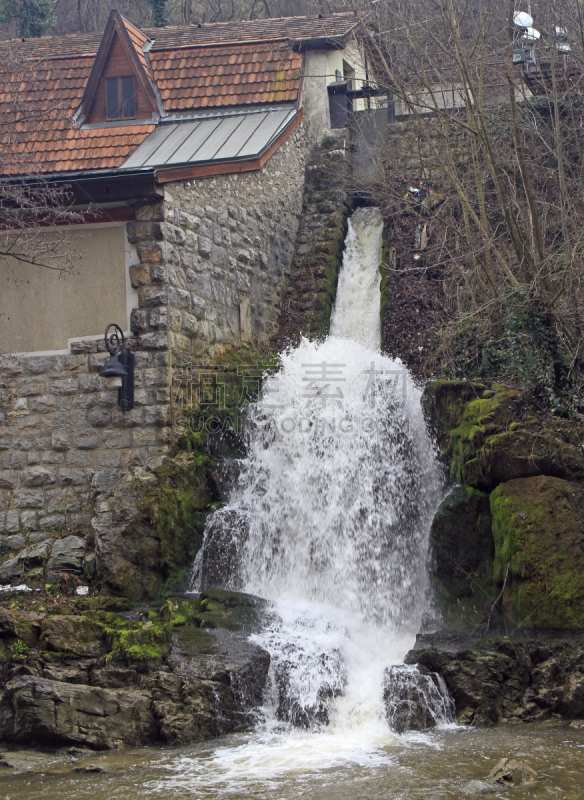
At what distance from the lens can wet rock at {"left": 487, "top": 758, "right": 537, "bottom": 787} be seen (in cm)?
505

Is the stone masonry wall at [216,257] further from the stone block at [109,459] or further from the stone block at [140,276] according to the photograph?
the stone block at [109,459]

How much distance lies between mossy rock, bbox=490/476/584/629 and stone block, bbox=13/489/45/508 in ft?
17.4

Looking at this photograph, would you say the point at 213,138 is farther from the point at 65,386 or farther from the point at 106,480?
the point at 106,480

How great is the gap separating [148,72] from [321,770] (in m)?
11.8

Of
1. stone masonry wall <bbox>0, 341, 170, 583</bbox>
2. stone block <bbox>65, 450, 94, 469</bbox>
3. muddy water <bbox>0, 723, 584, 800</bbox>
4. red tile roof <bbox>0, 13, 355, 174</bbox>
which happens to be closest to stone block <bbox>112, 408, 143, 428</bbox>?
stone masonry wall <bbox>0, 341, 170, 583</bbox>

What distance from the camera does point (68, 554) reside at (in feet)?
29.7

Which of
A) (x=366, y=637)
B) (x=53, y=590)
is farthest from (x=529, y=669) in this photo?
(x=53, y=590)

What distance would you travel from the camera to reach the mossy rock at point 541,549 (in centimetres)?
736

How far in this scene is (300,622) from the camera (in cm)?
800

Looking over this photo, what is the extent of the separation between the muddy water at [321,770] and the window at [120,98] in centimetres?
1003

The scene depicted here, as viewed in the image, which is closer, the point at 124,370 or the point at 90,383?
the point at 124,370

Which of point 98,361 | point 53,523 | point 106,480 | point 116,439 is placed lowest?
point 53,523

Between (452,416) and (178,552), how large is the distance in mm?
3519

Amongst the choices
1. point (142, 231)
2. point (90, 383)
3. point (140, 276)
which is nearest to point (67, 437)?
point (90, 383)
